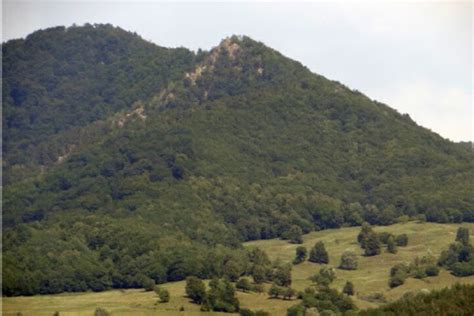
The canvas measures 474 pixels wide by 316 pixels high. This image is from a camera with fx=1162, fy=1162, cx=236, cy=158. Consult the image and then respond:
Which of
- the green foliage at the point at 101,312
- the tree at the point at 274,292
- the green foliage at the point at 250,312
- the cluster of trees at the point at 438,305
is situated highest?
the cluster of trees at the point at 438,305

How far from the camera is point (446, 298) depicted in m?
141

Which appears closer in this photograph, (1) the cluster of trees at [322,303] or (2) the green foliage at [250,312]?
(2) the green foliage at [250,312]

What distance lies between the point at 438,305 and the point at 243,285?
64353 millimetres

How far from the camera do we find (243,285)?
645 ft

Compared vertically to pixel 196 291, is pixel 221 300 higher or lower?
lower

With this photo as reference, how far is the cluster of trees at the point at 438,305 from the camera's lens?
133 meters

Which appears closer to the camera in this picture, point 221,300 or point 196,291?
point 221,300

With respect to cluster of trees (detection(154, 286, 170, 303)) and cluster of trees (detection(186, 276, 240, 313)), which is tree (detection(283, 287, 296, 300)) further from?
cluster of trees (detection(154, 286, 170, 303))

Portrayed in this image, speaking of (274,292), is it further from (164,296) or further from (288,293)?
(164,296)

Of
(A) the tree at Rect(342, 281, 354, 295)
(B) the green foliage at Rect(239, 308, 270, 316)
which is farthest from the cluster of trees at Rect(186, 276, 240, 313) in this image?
(A) the tree at Rect(342, 281, 354, 295)

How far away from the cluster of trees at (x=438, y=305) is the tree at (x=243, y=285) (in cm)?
5287

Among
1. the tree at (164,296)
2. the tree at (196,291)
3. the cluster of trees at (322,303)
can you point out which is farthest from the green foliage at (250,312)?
the tree at (164,296)

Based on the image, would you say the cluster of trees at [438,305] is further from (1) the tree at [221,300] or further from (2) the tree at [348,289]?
(2) the tree at [348,289]

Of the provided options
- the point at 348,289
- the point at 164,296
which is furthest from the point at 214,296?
the point at 348,289
